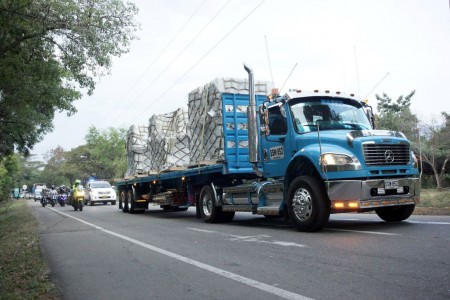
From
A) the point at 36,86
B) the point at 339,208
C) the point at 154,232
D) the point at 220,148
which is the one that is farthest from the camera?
the point at 36,86

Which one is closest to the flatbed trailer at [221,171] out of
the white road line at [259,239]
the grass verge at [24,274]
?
the white road line at [259,239]

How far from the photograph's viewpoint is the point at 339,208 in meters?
7.96

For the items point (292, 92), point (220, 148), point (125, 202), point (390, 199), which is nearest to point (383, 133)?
point (390, 199)

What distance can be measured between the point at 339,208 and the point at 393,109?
37546mm

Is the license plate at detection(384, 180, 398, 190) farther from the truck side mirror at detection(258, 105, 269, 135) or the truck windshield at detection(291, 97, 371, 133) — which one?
the truck side mirror at detection(258, 105, 269, 135)

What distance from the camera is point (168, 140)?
1512 centimetres

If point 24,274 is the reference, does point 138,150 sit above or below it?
above

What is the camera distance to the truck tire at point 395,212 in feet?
29.9

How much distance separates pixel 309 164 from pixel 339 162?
29.5 inches

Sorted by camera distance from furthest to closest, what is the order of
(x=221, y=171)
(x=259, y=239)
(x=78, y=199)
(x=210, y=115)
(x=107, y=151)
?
(x=107, y=151) < (x=78, y=199) < (x=210, y=115) < (x=221, y=171) < (x=259, y=239)

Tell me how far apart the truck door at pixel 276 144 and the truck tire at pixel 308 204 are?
0.86 meters

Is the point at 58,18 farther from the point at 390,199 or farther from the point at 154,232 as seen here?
the point at 390,199

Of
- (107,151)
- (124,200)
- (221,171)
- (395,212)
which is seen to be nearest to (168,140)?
(221,171)

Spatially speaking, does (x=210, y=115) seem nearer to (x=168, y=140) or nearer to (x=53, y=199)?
(x=168, y=140)
